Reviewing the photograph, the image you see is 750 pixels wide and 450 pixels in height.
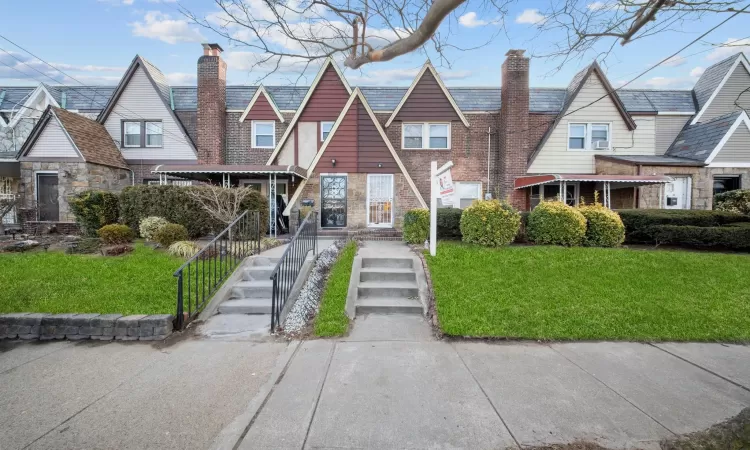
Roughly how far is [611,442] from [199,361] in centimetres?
431

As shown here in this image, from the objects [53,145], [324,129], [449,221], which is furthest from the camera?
[324,129]

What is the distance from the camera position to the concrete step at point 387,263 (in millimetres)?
7645

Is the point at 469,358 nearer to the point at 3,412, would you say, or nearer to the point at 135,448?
the point at 135,448

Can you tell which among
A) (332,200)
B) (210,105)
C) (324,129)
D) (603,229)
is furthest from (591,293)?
(210,105)

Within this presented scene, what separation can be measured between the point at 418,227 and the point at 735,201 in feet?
41.2

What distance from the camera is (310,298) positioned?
6207 millimetres

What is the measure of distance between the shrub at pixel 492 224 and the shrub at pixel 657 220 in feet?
11.6

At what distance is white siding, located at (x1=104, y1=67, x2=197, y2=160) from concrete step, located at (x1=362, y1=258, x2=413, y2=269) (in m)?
13.7

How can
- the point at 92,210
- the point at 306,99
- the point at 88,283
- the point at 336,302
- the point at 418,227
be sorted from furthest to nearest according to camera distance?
the point at 306,99 → the point at 92,210 → the point at 418,227 → the point at 88,283 → the point at 336,302

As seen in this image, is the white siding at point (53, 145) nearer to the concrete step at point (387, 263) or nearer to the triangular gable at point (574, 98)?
the concrete step at point (387, 263)

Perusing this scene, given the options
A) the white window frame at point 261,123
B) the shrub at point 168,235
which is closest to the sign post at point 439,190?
the shrub at point 168,235

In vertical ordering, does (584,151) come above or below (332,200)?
above

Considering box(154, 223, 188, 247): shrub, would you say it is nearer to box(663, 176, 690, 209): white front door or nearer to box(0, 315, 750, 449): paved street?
box(0, 315, 750, 449): paved street

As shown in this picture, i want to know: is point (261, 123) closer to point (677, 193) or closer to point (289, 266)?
point (289, 266)
